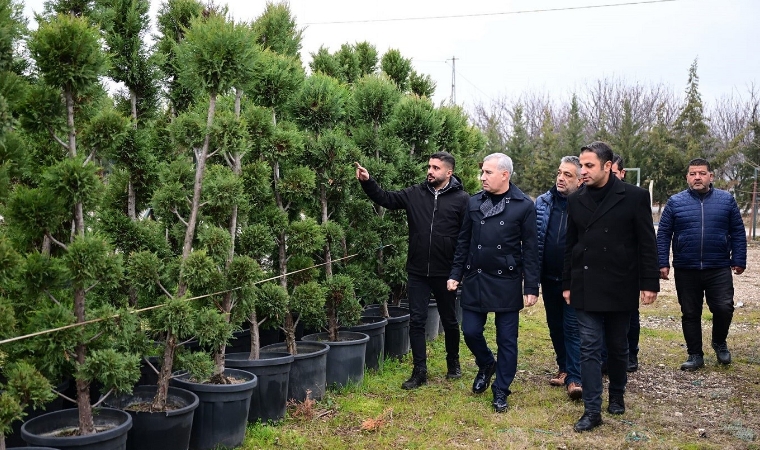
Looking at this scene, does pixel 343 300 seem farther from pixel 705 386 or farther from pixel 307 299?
pixel 705 386

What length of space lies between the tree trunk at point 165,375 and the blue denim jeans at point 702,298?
480 centimetres

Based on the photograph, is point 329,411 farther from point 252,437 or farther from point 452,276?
point 452,276

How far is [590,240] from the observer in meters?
4.84

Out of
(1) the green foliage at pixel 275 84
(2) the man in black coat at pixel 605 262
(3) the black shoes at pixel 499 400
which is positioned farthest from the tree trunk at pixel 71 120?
(3) the black shoes at pixel 499 400

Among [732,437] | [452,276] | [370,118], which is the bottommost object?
[732,437]

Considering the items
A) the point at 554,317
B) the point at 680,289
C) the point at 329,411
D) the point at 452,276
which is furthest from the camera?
the point at 680,289

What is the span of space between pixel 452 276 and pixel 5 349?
3.15 meters

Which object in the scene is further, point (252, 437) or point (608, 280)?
point (608, 280)

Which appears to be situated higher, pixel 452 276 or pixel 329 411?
pixel 452 276

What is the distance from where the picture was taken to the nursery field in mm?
4523

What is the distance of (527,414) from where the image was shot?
512cm

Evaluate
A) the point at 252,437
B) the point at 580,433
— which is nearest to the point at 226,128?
the point at 252,437

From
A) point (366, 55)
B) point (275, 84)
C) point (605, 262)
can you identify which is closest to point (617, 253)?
point (605, 262)

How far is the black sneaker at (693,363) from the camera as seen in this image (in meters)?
6.64
